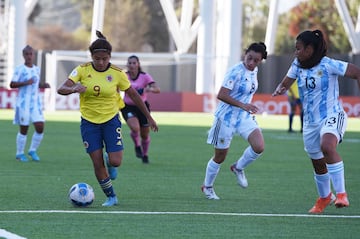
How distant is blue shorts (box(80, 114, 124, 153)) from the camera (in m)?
12.2

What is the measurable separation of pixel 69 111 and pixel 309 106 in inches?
1429

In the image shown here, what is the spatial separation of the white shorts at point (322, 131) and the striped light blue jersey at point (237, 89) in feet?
5.79

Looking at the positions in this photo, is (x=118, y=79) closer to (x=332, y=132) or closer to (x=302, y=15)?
(x=332, y=132)

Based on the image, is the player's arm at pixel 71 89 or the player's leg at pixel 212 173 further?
the player's leg at pixel 212 173

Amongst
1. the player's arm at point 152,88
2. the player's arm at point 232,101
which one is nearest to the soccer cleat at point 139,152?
the player's arm at point 152,88

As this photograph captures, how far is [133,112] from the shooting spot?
1995 cm

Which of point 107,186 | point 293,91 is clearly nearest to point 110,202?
point 107,186

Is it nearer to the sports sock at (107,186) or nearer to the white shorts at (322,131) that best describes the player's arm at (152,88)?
the sports sock at (107,186)

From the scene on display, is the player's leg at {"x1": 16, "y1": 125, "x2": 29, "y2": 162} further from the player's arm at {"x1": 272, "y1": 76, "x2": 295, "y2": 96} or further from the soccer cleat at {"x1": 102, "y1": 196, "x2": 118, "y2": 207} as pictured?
the player's arm at {"x1": 272, "y1": 76, "x2": 295, "y2": 96}

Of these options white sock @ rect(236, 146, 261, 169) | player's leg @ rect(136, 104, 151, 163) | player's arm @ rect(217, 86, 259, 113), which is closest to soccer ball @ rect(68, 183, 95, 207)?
player's arm @ rect(217, 86, 259, 113)

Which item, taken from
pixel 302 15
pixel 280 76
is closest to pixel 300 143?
pixel 280 76

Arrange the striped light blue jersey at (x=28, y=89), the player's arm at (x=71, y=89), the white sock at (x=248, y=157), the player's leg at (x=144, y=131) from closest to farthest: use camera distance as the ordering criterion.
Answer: the player's arm at (x=71, y=89)
the white sock at (x=248, y=157)
the striped light blue jersey at (x=28, y=89)
the player's leg at (x=144, y=131)

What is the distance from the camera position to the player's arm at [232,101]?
42.8 feet

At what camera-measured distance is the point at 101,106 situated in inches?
481
